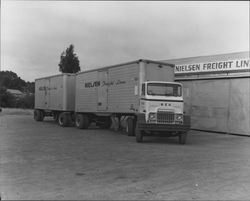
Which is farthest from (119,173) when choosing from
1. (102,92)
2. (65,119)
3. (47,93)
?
(47,93)

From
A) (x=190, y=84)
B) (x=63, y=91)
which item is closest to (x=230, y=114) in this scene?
(x=190, y=84)

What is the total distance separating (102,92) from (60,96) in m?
5.23

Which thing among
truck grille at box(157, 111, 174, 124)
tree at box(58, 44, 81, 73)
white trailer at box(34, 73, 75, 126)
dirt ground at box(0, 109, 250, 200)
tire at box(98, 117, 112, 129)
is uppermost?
tree at box(58, 44, 81, 73)

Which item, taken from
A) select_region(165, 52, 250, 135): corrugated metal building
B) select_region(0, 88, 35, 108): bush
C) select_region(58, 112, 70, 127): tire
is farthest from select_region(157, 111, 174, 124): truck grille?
select_region(0, 88, 35, 108): bush

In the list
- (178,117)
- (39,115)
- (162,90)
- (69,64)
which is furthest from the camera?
(69,64)

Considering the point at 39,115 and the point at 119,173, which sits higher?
the point at 39,115

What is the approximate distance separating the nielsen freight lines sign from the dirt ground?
836 cm

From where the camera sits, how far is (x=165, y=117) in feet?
45.8

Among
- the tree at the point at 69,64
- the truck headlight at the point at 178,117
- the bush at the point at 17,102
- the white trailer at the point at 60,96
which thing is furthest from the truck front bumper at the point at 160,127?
the tree at the point at 69,64

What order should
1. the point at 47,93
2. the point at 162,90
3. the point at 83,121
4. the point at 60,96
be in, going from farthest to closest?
the point at 47,93, the point at 60,96, the point at 83,121, the point at 162,90

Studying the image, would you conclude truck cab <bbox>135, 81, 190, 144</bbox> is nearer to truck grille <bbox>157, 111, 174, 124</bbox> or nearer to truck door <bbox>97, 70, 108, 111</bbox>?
truck grille <bbox>157, 111, 174, 124</bbox>

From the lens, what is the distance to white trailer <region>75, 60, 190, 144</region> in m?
14.0

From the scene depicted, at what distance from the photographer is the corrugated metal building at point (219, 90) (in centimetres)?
1902

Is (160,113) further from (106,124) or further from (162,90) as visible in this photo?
(106,124)
